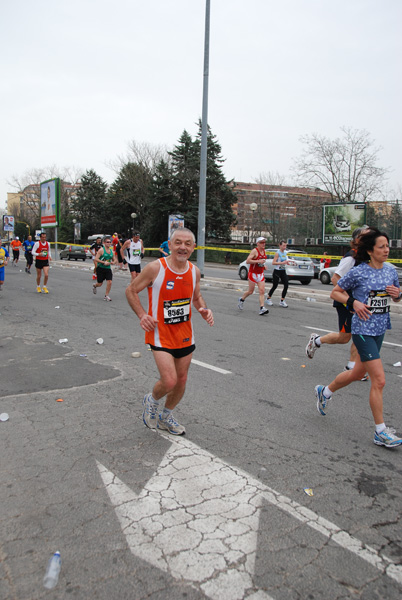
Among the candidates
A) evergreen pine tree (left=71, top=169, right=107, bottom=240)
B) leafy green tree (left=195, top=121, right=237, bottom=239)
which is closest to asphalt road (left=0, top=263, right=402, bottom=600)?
leafy green tree (left=195, top=121, right=237, bottom=239)

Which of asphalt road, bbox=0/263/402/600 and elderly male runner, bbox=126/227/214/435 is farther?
elderly male runner, bbox=126/227/214/435

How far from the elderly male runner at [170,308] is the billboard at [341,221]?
89.5 ft

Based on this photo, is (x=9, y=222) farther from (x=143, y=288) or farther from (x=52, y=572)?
(x=52, y=572)

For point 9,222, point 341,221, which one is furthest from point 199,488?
point 9,222

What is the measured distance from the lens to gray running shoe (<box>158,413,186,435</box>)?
411 cm

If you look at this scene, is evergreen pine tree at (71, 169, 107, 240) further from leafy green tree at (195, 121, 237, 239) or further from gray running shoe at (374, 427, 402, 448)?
gray running shoe at (374, 427, 402, 448)

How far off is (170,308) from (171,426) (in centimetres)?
107

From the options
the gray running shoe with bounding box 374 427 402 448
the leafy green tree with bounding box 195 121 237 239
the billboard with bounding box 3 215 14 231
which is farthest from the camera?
the billboard with bounding box 3 215 14 231

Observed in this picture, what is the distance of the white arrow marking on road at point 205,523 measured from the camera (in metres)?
2.39

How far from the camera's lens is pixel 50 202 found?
3584cm

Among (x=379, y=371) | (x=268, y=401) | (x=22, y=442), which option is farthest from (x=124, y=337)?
(x=379, y=371)

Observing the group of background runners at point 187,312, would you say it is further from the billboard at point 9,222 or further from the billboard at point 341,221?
the billboard at point 9,222

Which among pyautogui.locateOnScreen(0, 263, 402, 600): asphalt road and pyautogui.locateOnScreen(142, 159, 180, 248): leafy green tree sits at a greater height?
pyautogui.locateOnScreen(142, 159, 180, 248): leafy green tree

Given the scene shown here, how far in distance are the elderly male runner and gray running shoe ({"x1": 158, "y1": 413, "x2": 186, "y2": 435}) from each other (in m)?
0.26
